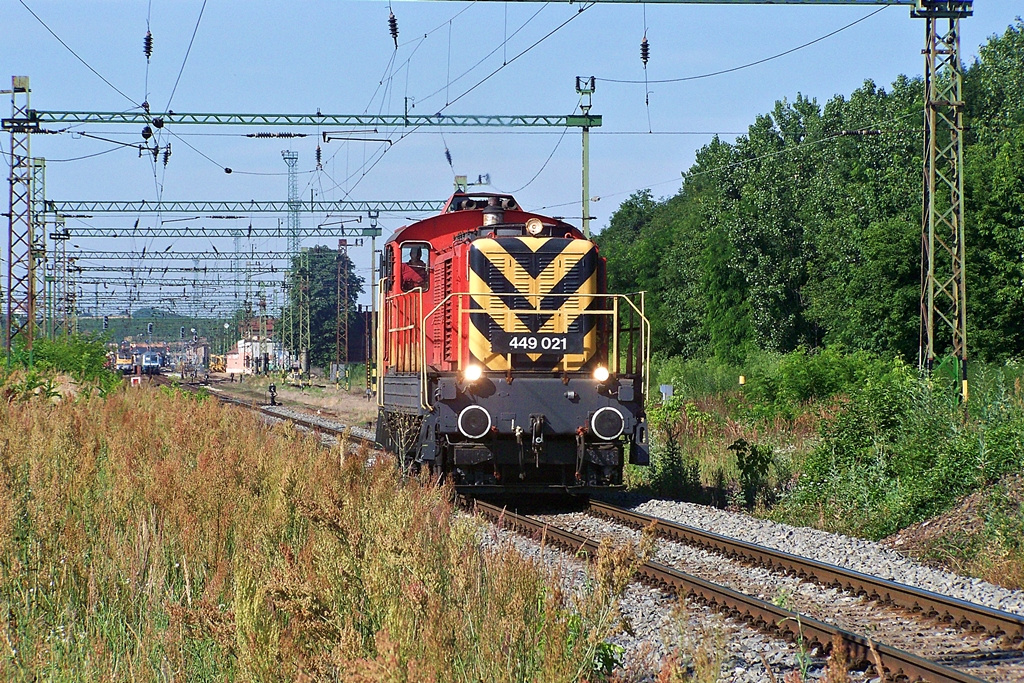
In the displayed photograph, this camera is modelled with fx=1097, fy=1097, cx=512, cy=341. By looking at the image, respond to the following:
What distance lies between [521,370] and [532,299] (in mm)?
855

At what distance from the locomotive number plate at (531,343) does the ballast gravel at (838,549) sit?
2099 mm

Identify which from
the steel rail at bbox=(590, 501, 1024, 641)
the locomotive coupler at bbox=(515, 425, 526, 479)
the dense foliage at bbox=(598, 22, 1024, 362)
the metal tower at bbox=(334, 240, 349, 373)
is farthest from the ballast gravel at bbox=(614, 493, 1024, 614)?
the metal tower at bbox=(334, 240, 349, 373)

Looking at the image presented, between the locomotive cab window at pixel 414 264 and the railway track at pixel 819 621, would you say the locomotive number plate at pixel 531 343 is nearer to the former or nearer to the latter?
the locomotive cab window at pixel 414 264

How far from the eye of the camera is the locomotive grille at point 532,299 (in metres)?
12.8

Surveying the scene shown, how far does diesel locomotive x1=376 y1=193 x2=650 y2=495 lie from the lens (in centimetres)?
1214

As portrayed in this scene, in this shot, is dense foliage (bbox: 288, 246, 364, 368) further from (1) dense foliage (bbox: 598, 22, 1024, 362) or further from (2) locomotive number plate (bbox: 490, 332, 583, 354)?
(2) locomotive number plate (bbox: 490, 332, 583, 354)

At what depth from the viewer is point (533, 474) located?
13.2 meters

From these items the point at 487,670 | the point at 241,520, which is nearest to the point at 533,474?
the point at 241,520

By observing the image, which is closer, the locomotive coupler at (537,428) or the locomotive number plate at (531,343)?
the locomotive coupler at (537,428)

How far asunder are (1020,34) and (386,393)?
41734 mm

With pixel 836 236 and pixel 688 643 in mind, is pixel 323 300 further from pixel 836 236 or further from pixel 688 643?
pixel 688 643

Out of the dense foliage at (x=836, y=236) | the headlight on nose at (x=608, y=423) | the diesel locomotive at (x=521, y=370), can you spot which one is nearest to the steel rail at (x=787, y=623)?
the headlight on nose at (x=608, y=423)

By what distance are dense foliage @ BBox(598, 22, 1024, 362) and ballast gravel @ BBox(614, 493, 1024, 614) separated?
2221cm

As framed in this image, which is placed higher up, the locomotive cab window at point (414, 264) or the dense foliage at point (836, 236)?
the dense foliage at point (836, 236)
